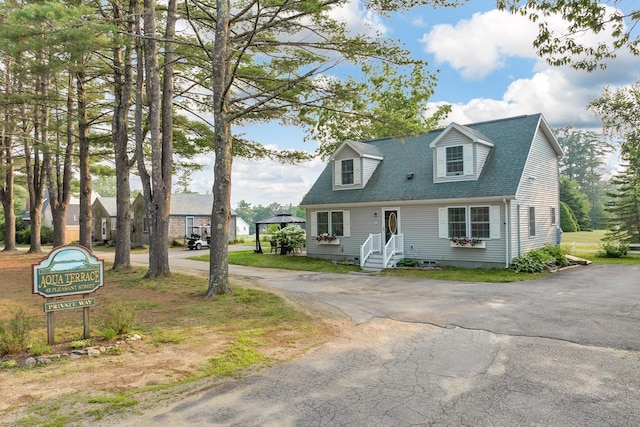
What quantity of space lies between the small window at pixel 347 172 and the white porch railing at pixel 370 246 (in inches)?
142

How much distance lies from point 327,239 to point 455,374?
15072 millimetres

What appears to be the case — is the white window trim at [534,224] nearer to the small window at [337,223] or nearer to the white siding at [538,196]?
the white siding at [538,196]

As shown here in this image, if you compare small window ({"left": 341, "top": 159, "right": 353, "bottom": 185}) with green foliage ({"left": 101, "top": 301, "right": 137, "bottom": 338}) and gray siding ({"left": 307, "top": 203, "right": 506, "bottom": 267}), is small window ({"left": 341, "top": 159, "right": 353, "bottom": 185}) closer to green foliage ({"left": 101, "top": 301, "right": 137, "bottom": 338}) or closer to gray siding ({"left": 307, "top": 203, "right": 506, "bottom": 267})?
gray siding ({"left": 307, "top": 203, "right": 506, "bottom": 267})

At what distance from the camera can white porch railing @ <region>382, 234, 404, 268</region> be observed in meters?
16.8

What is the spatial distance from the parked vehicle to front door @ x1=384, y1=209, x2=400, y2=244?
15034 mm

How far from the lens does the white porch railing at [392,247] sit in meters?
16.8

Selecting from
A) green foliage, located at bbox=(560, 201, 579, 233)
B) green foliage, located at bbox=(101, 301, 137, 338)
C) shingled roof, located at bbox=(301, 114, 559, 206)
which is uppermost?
shingled roof, located at bbox=(301, 114, 559, 206)

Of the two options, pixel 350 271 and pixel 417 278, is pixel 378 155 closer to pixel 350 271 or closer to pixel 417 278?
pixel 350 271

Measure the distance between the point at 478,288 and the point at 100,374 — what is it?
10113mm

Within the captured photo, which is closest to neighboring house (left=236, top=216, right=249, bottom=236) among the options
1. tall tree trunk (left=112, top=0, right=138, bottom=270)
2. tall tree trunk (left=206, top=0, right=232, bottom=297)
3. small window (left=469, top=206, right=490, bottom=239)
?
tall tree trunk (left=112, top=0, right=138, bottom=270)

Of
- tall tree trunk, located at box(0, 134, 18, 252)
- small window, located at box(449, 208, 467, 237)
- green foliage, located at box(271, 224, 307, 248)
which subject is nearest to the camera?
small window, located at box(449, 208, 467, 237)

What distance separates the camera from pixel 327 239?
20109 millimetres

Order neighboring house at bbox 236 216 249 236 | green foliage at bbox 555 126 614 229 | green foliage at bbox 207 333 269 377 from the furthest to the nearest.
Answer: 1. green foliage at bbox 555 126 614 229
2. neighboring house at bbox 236 216 249 236
3. green foliage at bbox 207 333 269 377

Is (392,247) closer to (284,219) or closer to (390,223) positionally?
(390,223)
